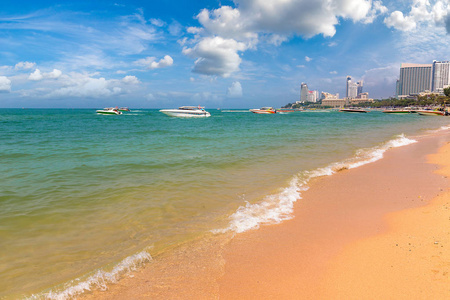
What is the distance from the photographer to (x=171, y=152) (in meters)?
17.1

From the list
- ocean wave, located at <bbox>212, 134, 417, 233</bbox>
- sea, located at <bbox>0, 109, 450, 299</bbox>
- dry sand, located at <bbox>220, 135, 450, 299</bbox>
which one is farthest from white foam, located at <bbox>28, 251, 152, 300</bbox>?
ocean wave, located at <bbox>212, 134, 417, 233</bbox>

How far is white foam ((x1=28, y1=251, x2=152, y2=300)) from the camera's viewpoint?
3891 mm

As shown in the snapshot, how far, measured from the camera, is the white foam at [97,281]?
3.89 metres

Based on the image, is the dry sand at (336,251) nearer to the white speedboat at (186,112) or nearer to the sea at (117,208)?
the sea at (117,208)

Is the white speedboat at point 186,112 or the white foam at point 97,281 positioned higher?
the white speedboat at point 186,112

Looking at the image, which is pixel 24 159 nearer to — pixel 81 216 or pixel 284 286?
pixel 81 216

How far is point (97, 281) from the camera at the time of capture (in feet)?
13.7

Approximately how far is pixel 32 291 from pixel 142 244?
1908 millimetres

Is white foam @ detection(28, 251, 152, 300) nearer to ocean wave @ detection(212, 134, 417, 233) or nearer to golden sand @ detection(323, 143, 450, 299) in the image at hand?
ocean wave @ detection(212, 134, 417, 233)

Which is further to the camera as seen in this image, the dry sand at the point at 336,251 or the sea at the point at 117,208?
the sea at the point at 117,208

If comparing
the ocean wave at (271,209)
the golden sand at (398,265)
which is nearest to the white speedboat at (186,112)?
the ocean wave at (271,209)

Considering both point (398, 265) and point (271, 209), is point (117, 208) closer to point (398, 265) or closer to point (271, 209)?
point (271, 209)

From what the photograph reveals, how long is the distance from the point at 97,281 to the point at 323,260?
397 centimetres

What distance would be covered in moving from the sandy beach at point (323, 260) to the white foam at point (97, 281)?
0.63 feet
